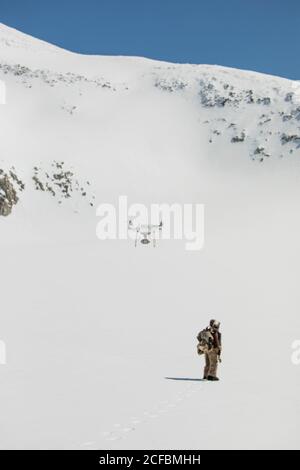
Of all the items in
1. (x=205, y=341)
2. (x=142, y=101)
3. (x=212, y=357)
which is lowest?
(x=212, y=357)

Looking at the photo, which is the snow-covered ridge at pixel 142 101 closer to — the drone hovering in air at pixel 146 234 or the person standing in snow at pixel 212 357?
the drone hovering in air at pixel 146 234

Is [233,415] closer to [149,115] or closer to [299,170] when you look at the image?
[299,170]

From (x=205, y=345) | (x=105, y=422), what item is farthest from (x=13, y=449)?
(x=205, y=345)

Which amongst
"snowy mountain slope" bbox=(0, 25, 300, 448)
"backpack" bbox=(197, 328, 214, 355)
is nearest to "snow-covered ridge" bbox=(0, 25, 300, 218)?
"snowy mountain slope" bbox=(0, 25, 300, 448)

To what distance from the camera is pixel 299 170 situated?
69938mm

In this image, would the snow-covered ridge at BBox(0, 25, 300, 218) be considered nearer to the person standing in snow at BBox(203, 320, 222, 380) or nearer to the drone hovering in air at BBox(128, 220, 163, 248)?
the drone hovering in air at BBox(128, 220, 163, 248)

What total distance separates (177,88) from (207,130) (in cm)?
1484

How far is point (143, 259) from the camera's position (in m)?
37.7

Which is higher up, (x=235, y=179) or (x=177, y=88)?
(x=177, y=88)

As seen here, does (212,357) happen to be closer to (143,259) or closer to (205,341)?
(205,341)

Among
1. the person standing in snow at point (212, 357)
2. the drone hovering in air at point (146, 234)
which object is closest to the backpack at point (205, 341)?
the person standing in snow at point (212, 357)

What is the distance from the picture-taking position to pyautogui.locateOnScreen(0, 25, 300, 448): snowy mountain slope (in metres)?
9.04

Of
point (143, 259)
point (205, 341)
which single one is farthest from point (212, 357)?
point (143, 259)

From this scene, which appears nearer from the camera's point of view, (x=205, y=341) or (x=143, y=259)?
(x=205, y=341)
